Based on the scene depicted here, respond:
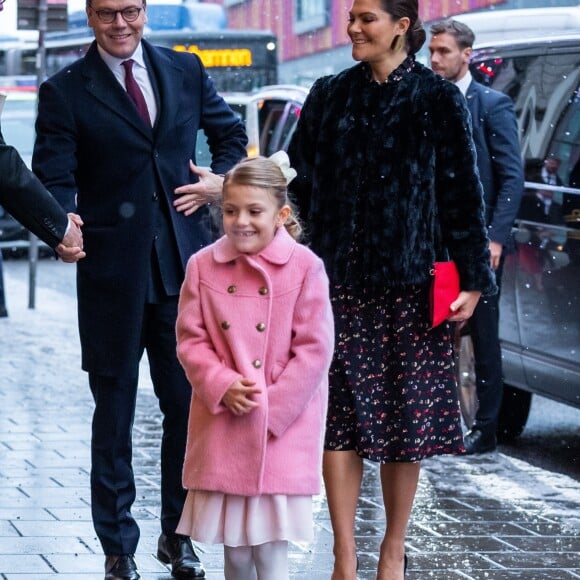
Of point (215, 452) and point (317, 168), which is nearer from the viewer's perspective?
point (215, 452)

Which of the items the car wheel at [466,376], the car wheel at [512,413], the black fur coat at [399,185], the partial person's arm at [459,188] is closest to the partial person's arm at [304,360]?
the black fur coat at [399,185]

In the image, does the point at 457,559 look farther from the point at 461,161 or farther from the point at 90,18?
the point at 90,18

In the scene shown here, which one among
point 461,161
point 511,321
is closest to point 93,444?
point 461,161

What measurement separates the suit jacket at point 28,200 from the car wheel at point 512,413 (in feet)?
14.0

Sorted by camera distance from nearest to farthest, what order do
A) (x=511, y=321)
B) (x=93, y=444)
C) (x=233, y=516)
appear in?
(x=233, y=516)
(x=93, y=444)
(x=511, y=321)

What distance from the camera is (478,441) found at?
8227mm

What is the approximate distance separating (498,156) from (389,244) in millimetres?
2885

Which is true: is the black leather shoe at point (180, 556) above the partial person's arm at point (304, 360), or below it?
below

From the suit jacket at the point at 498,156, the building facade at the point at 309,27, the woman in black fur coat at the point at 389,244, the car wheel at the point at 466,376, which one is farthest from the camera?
the building facade at the point at 309,27

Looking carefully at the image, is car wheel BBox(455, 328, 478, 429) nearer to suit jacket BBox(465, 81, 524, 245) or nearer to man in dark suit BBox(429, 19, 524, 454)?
man in dark suit BBox(429, 19, 524, 454)

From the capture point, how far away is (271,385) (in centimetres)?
437

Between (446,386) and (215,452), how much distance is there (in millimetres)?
1208

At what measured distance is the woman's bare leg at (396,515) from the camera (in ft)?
17.4

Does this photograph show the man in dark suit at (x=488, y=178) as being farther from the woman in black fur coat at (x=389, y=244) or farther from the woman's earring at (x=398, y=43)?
the woman's earring at (x=398, y=43)
